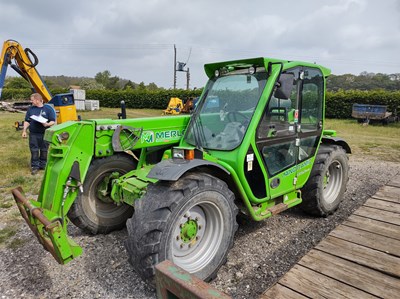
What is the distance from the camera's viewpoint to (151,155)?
402 centimetres

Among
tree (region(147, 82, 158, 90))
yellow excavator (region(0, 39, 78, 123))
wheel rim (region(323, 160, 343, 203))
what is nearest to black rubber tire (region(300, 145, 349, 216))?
wheel rim (region(323, 160, 343, 203))

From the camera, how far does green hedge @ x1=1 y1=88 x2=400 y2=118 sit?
20.2 metres

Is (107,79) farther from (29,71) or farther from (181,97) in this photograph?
(29,71)

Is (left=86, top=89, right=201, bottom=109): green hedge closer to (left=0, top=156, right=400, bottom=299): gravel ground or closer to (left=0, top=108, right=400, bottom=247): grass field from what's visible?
(left=0, top=108, right=400, bottom=247): grass field

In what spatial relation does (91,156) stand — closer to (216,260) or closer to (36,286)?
(36,286)

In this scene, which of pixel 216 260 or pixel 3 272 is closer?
pixel 216 260

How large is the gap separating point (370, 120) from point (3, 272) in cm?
1986

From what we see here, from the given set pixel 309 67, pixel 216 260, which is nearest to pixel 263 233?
pixel 216 260

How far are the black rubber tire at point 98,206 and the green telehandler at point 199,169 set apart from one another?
1cm

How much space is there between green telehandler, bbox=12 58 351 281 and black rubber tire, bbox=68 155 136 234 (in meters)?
0.01

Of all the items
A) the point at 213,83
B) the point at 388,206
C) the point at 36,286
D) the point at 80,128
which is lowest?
the point at 36,286

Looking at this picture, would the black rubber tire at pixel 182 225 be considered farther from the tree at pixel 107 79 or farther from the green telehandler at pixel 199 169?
the tree at pixel 107 79

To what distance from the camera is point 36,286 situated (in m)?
2.96

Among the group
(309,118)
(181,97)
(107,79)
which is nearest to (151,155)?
(309,118)
